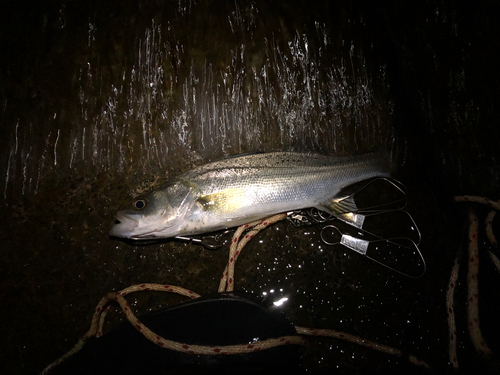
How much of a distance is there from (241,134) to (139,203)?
3.72 feet

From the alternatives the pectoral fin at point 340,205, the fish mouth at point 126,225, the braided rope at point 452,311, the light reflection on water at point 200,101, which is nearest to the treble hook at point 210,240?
the fish mouth at point 126,225

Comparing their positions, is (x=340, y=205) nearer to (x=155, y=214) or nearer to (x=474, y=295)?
(x=474, y=295)

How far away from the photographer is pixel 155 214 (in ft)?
7.02

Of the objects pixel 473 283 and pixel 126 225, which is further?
pixel 473 283

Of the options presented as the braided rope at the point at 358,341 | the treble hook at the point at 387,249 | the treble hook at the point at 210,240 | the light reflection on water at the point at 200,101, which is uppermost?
the light reflection on water at the point at 200,101

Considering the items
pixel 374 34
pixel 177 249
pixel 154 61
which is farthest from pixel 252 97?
pixel 177 249

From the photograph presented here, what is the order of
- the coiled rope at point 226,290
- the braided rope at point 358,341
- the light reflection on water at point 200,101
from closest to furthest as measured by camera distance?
the coiled rope at point 226,290
the braided rope at point 358,341
the light reflection on water at point 200,101

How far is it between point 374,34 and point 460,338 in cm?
295

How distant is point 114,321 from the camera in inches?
92.4

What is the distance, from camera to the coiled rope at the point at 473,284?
7.29 ft

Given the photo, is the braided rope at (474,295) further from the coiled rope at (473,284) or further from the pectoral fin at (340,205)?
the pectoral fin at (340,205)

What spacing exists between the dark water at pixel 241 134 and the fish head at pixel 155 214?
1.05ft

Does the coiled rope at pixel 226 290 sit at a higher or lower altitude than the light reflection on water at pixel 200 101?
lower

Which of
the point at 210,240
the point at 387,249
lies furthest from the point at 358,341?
the point at 210,240
